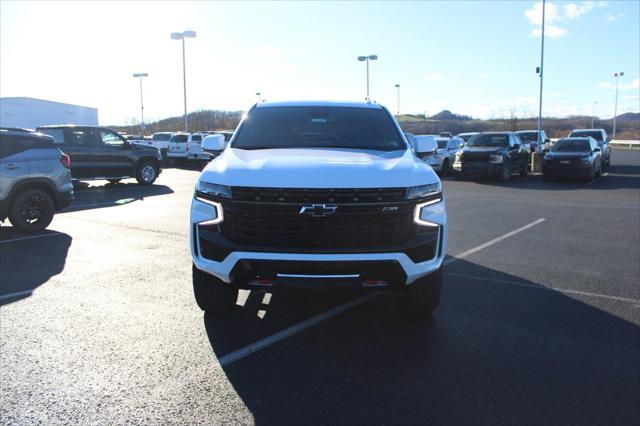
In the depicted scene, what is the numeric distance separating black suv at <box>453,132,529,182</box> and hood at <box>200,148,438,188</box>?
633 inches

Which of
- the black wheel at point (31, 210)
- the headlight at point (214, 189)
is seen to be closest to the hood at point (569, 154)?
the black wheel at point (31, 210)

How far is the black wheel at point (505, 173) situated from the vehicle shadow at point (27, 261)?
15.5m

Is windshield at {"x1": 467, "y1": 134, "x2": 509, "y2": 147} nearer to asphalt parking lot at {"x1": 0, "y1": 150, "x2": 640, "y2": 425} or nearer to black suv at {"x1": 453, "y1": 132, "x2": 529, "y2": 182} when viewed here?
black suv at {"x1": 453, "y1": 132, "x2": 529, "y2": 182}

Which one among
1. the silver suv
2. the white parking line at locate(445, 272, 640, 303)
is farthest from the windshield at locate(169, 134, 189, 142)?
the white parking line at locate(445, 272, 640, 303)

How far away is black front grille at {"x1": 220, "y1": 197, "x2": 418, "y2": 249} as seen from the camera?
400 centimetres

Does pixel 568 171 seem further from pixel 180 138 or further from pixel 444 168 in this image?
pixel 180 138

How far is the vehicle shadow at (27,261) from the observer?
19.3 ft

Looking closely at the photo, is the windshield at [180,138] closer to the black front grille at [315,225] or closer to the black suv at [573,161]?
the black suv at [573,161]

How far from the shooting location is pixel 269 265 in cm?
397

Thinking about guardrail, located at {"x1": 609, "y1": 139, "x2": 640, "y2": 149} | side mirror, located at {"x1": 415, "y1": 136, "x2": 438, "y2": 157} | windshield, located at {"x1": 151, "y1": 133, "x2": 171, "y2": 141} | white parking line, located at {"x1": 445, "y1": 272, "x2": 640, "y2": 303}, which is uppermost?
windshield, located at {"x1": 151, "y1": 133, "x2": 171, "y2": 141}

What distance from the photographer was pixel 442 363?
13.1 feet

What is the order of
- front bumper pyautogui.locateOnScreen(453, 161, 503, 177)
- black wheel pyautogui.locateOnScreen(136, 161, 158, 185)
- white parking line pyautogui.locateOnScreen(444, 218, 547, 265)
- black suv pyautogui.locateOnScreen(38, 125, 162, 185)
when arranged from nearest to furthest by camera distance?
white parking line pyautogui.locateOnScreen(444, 218, 547, 265) → black suv pyautogui.locateOnScreen(38, 125, 162, 185) → black wheel pyautogui.locateOnScreen(136, 161, 158, 185) → front bumper pyautogui.locateOnScreen(453, 161, 503, 177)

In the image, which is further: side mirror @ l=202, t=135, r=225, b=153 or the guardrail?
the guardrail

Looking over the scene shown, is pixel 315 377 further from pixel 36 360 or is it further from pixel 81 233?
pixel 81 233
